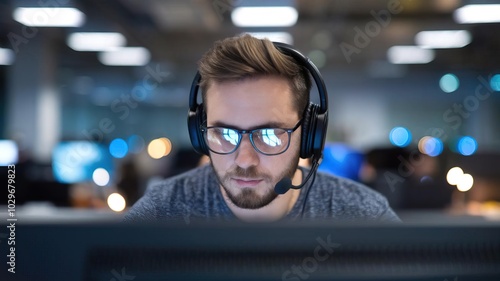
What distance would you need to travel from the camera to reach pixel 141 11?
5.70 meters

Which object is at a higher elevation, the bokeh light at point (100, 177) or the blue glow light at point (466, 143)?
the blue glow light at point (466, 143)

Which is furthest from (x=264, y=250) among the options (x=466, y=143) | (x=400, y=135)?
(x=400, y=135)

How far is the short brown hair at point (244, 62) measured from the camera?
94 cm

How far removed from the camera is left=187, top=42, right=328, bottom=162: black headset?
3.10 feet

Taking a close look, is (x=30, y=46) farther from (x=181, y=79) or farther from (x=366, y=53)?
(x=366, y=53)

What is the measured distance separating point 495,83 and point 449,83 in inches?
54.1

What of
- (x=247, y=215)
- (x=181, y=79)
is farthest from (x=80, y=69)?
(x=247, y=215)

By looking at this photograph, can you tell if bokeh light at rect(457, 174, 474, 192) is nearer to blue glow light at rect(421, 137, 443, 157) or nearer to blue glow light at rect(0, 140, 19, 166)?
blue glow light at rect(421, 137, 443, 157)

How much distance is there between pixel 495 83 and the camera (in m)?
9.27

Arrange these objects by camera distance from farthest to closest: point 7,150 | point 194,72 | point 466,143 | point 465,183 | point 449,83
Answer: point 449,83
point 466,143
point 7,150
point 465,183
point 194,72

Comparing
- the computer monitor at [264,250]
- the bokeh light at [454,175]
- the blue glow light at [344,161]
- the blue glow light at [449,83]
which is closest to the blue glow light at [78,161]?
the blue glow light at [344,161]

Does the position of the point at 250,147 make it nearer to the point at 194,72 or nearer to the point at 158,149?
the point at 194,72

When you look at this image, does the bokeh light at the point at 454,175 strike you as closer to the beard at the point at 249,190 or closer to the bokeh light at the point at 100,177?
the bokeh light at the point at 100,177

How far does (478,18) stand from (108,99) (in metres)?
8.67
